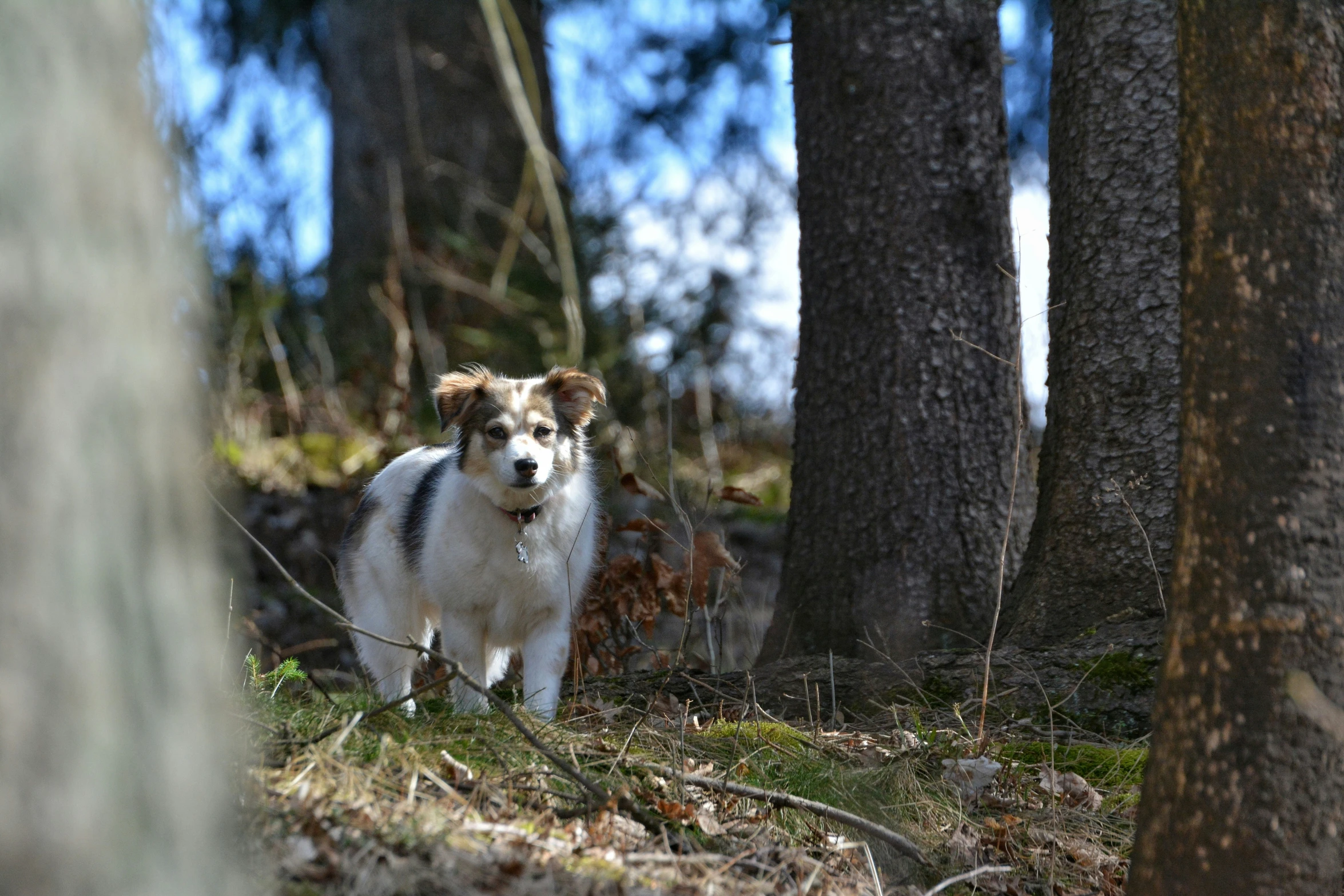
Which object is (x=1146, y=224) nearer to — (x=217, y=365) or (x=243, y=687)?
(x=217, y=365)

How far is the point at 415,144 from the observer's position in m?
12.3

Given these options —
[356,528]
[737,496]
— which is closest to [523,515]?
[737,496]

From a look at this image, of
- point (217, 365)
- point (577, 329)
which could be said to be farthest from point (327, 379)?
point (217, 365)

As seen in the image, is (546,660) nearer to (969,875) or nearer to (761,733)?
(761,733)

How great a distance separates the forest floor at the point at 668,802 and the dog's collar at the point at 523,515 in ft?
3.00

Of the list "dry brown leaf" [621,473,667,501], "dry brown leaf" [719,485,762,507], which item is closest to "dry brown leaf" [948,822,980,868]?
"dry brown leaf" [719,485,762,507]

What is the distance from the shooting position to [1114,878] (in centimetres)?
351

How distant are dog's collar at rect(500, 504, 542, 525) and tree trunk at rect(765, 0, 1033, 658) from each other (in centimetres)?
138

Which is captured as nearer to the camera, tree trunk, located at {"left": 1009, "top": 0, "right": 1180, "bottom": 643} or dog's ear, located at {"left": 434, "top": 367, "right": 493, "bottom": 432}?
tree trunk, located at {"left": 1009, "top": 0, "right": 1180, "bottom": 643}

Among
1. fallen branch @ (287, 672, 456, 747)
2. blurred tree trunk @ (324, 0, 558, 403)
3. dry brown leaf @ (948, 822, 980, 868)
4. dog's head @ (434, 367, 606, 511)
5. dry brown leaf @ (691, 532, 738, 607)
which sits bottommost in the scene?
dry brown leaf @ (948, 822, 980, 868)

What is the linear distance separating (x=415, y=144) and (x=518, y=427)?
8.16m

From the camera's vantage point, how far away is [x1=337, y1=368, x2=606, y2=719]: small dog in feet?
16.5

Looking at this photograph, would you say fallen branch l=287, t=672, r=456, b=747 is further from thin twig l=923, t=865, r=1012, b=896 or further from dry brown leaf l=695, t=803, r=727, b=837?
thin twig l=923, t=865, r=1012, b=896

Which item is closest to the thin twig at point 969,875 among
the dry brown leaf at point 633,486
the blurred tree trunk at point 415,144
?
the dry brown leaf at point 633,486
